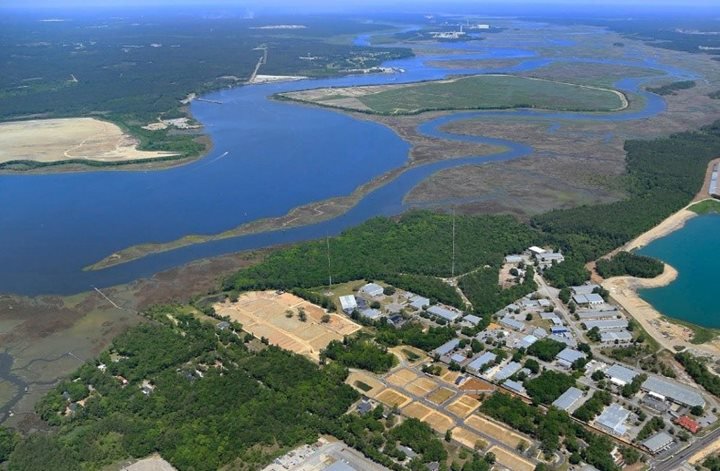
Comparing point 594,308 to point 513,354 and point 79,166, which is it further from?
point 79,166

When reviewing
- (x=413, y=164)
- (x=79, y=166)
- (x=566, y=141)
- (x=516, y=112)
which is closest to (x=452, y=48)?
(x=516, y=112)

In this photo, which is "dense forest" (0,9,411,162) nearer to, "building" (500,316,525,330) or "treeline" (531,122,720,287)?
"treeline" (531,122,720,287)

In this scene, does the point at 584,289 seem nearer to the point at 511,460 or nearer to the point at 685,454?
the point at 685,454

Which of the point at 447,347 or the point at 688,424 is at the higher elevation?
the point at 688,424

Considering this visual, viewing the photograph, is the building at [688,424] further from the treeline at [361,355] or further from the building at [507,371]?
the treeline at [361,355]

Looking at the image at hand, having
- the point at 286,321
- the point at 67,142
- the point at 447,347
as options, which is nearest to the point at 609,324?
the point at 447,347

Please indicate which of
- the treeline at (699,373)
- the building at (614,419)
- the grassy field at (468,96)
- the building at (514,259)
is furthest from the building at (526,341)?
the grassy field at (468,96)

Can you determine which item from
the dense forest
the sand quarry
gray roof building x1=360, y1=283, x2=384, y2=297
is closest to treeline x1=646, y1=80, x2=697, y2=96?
the dense forest
